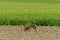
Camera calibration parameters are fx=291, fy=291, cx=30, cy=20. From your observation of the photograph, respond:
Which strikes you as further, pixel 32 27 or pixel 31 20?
pixel 31 20

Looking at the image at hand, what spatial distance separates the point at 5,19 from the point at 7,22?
43 centimetres

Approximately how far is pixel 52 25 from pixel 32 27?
3712 mm

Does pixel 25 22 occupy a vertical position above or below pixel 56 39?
below

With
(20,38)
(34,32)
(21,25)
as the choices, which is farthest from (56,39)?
(21,25)

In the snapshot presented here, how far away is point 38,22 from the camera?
63.8 ft

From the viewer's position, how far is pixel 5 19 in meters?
19.9

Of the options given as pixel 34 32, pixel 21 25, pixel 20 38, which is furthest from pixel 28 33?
pixel 21 25

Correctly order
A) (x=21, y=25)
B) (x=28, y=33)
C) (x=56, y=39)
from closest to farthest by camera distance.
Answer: (x=56, y=39), (x=28, y=33), (x=21, y=25)

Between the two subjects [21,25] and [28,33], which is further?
[21,25]

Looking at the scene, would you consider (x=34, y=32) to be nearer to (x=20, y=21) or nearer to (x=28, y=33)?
(x=28, y=33)

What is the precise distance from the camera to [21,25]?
19.1m

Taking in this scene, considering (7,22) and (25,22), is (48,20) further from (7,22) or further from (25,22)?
(7,22)

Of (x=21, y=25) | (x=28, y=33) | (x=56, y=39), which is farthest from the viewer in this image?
(x=21, y=25)

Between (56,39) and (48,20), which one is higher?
(56,39)
